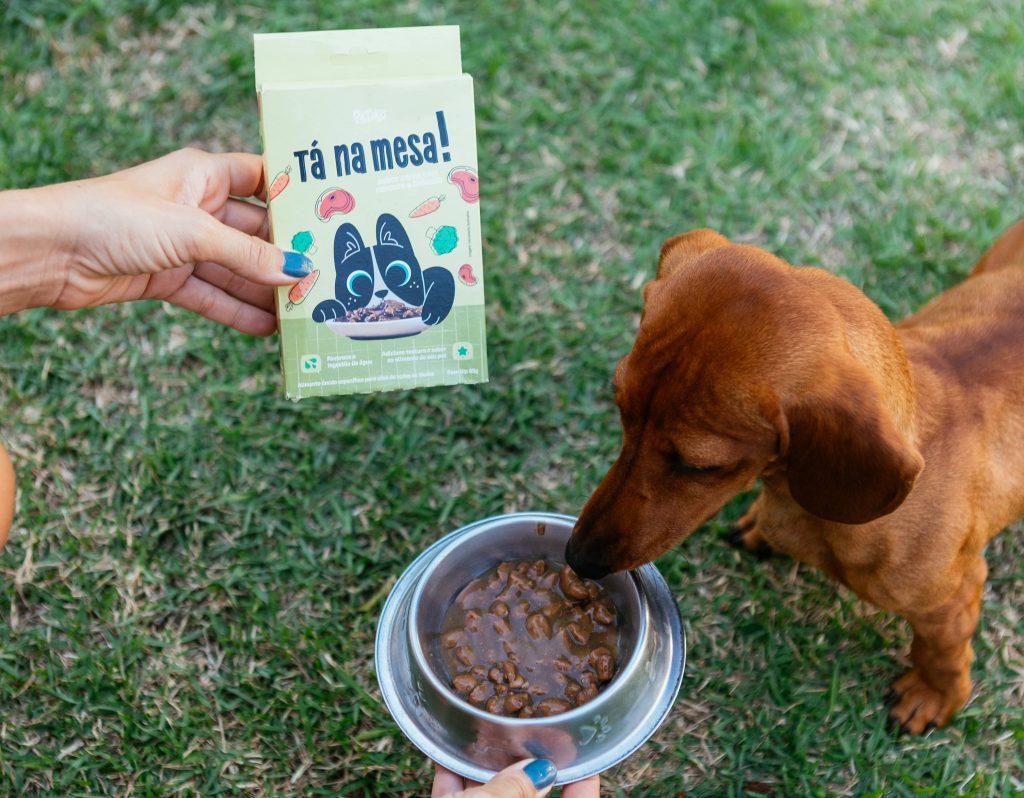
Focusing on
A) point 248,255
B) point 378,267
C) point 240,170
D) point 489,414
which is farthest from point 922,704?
point 240,170

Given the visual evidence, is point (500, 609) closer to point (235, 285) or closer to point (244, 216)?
point (235, 285)

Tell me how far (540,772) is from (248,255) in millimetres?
1836

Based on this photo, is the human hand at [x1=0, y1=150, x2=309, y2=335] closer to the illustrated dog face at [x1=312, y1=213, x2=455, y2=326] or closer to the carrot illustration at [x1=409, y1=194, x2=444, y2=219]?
the illustrated dog face at [x1=312, y1=213, x2=455, y2=326]

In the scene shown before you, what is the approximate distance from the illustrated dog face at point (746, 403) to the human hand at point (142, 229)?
1.30m

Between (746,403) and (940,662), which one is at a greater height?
(746,403)

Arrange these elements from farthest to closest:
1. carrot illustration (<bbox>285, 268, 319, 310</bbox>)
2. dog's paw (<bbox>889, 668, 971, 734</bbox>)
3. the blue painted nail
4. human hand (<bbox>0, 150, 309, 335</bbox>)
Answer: dog's paw (<bbox>889, 668, 971, 734</bbox>), carrot illustration (<bbox>285, 268, 319, 310</bbox>), human hand (<bbox>0, 150, 309, 335</bbox>), the blue painted nail

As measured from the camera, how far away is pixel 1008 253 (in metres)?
3.95

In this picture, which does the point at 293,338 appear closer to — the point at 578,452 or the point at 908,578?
the point at 578,452

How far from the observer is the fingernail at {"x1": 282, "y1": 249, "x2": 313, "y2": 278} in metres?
3.28

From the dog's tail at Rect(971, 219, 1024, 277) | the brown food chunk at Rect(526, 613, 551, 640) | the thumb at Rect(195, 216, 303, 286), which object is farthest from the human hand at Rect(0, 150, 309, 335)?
the dog's tail at Rect(971, 219, 1024, 277)

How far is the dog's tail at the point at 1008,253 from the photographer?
386 centimetres

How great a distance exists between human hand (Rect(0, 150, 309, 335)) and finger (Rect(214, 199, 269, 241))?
0.05 metres

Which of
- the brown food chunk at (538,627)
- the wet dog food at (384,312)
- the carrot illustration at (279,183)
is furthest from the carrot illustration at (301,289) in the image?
the brown food chunk at (538,627)

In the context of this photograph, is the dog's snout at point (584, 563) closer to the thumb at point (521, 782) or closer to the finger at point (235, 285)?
the thumb at point (521, 782)
